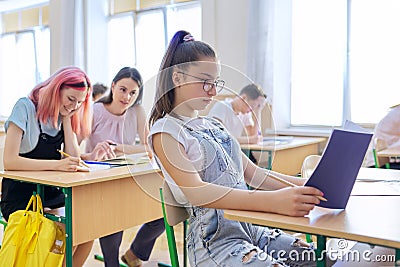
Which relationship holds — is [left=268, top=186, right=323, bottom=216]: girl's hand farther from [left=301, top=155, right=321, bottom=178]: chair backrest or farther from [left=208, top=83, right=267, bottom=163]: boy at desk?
[left=301, top=155, right=321, bottom=178]: chair backrest

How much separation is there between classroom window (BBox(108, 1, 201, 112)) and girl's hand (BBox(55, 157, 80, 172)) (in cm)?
292

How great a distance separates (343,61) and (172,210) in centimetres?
313

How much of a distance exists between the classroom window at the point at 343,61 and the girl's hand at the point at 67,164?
277 cm

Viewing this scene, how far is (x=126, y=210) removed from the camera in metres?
2.18

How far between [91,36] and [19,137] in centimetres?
364

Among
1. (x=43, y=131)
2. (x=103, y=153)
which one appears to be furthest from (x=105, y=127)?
(x=43, y=131)

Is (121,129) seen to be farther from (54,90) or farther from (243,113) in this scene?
(243,113)

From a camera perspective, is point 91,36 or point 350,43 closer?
point 350,43

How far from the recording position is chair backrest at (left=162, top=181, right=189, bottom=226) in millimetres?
1257

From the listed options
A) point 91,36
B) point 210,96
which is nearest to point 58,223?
point 210,96

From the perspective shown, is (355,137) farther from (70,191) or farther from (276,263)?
(70,191)

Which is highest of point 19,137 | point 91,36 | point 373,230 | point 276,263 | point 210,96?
point 91,36

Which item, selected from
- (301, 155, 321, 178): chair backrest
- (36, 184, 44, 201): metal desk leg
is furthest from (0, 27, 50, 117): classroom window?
(301, 155, 321, 178): chair backrest

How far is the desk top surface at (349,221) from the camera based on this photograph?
934mm
